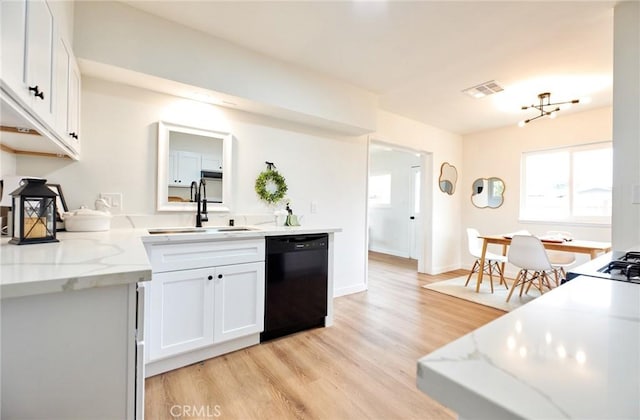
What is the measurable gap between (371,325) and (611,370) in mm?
2373

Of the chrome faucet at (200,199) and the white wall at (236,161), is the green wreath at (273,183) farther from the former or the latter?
the chrome faucet at (200,199)

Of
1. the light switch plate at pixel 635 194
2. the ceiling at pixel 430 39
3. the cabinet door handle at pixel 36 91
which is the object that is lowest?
the light switch plate at pixel 635 194

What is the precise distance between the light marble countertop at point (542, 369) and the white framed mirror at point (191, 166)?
8.00ft

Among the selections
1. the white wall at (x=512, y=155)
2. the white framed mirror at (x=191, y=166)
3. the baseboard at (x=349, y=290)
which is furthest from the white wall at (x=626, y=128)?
the white framed mirror at (x=191, y=166)

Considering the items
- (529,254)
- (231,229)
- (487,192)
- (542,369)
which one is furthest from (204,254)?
(487,192)

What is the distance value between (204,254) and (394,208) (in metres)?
5.18

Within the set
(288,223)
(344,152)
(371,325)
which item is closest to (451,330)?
(371,325)

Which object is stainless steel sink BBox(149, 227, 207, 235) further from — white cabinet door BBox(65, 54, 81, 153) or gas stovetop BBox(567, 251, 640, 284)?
gas stovetop BBox(567, 251, 640, 284)

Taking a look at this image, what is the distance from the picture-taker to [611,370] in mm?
403

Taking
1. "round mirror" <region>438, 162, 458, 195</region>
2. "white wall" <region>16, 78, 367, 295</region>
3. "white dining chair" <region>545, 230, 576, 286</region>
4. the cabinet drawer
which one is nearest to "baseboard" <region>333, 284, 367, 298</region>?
"white wall" <region>16, 78, 367, 295</region>

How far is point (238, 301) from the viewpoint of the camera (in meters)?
2.08

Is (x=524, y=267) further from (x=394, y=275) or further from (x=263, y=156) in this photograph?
(x=263, y=156)

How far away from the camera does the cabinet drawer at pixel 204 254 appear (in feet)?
5.87

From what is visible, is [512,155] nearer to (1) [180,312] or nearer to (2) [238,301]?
→ (2) [238,301]
